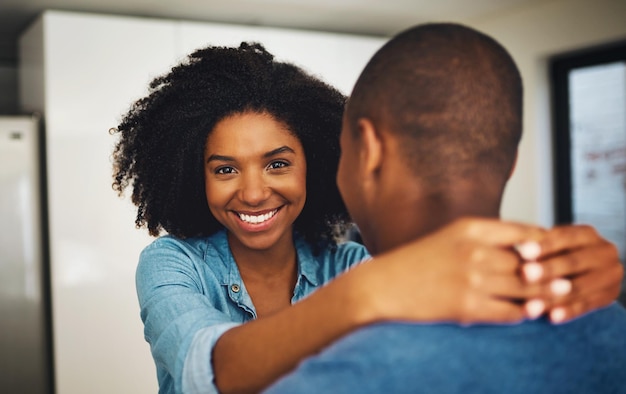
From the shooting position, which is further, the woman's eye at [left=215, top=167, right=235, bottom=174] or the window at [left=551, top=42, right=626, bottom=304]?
the window at [left=551, top=42, right=626, bottom=304]

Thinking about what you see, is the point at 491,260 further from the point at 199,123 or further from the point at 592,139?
the point at 592,139

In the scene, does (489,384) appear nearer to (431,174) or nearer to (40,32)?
(431,174)

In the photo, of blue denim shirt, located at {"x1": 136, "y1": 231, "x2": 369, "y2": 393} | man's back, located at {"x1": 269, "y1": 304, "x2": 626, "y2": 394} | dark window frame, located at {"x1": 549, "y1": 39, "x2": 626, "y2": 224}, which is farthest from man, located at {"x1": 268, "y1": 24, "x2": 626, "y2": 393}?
dark window frame, located at {"x1": 549, "y1": 39, "x2": 626, "y2": 224}

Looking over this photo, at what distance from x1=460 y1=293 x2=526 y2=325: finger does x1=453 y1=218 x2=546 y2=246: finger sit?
4cm

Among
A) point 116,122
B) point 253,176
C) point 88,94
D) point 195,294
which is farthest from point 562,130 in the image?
point 195,294

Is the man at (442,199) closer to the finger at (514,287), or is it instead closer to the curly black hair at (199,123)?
the finger at (514,287)

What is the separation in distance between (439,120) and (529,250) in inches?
5.0

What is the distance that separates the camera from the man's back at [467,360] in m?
0.44

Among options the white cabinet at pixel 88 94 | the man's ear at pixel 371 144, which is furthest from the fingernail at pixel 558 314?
the white cabinet at pixel 88 94

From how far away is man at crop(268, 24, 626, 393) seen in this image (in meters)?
0.44

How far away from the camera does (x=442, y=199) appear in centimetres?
51

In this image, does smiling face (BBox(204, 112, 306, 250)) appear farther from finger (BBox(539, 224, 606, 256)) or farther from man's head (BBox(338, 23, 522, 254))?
finger (BBox(539, 224, 606, 256))

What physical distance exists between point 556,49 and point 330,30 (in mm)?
889

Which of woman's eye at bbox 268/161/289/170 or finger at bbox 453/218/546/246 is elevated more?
woman's eye at bbox 268/161/289/170
